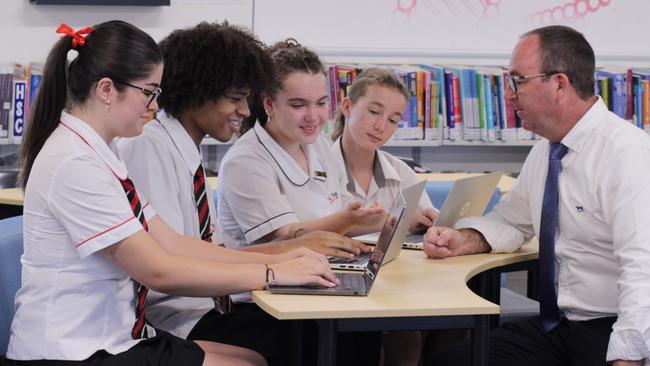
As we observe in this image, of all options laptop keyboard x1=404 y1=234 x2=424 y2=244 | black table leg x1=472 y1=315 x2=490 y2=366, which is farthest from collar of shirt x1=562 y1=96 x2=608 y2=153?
black table leg x1=472 y1=315 x2=490 y2=366

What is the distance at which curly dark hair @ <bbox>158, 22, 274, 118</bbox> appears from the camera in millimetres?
2457

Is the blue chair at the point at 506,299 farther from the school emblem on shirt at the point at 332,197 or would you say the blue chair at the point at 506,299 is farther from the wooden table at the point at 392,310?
the wooden table at the point at 392,310

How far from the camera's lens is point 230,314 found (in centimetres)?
243

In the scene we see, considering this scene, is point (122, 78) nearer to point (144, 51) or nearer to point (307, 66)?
point (144, 51)

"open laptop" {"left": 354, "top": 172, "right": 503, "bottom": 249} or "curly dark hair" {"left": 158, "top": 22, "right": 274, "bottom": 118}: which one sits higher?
"curly dark hair" {"left": 158, "top": 22, "right": 274, "bottom": 118}

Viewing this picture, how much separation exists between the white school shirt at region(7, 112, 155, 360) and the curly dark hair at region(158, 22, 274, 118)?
57 centimetres

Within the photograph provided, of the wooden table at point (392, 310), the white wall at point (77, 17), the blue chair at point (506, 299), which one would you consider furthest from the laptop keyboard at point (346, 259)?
the white wall at point (77, 17)

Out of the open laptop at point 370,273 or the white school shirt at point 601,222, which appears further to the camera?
the white school shirt at point 601,222

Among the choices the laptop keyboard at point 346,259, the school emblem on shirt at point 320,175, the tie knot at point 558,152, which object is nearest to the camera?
the laptop keyboard at point 346,259

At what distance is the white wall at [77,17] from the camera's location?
4.85 m

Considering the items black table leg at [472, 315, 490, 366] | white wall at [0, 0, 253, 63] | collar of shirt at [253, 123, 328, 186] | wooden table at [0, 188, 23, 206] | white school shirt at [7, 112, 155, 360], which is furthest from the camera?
white wall at [0, 0, 253, 63]

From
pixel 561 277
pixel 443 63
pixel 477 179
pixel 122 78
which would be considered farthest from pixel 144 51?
pixel 443 63

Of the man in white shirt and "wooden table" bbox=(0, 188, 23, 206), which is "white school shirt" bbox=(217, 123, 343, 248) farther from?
Answer: "wooden table" bbox=(0, 188, 23, 206)

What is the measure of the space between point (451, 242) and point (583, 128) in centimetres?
48
